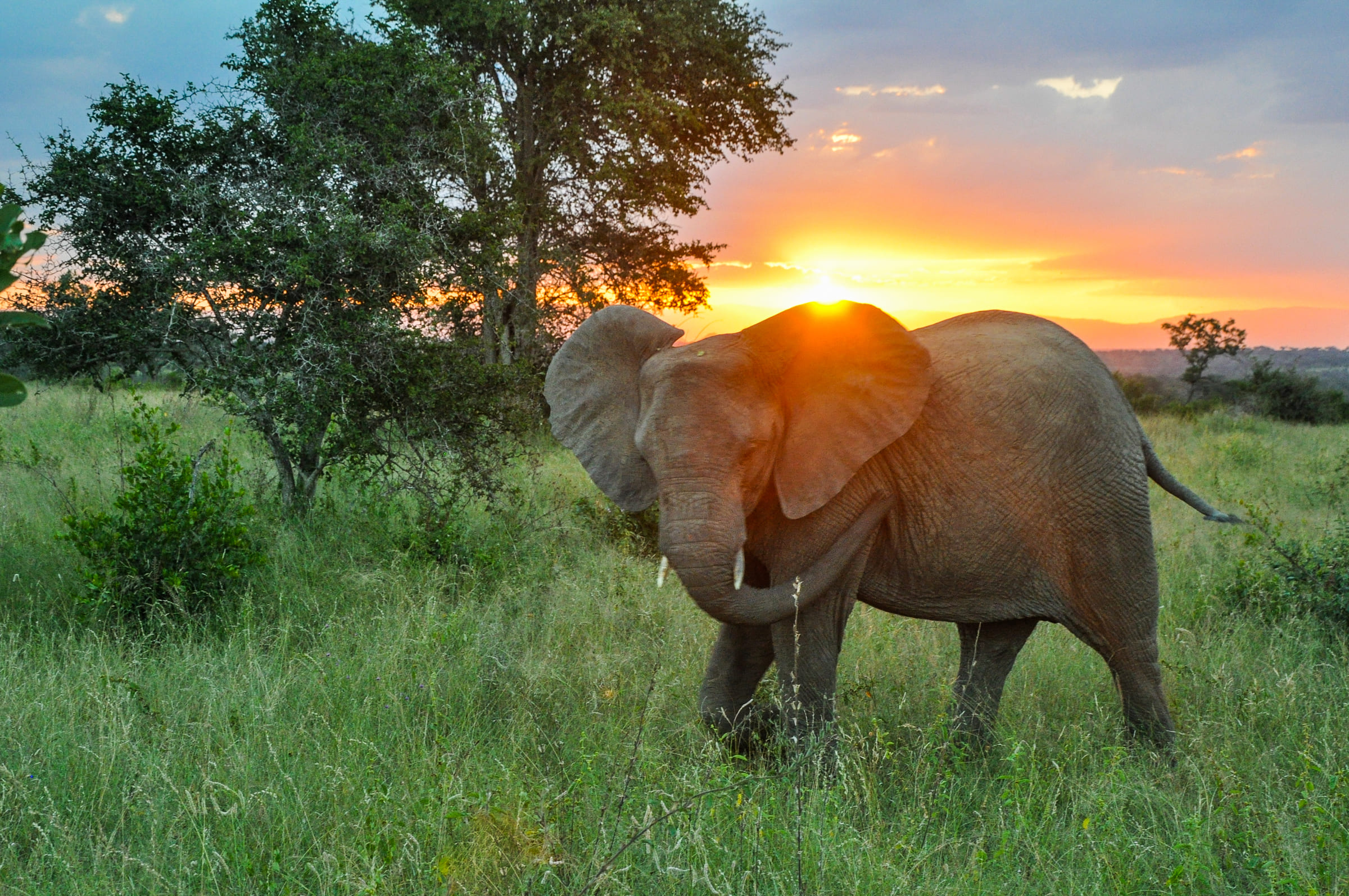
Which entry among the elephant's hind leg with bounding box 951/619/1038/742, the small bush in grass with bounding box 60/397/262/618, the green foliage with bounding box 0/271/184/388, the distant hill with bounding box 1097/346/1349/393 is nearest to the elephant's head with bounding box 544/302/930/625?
the elephant's hind leg with bounding box 951/619/1038/742

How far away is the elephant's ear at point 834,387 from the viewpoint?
14.1 ft

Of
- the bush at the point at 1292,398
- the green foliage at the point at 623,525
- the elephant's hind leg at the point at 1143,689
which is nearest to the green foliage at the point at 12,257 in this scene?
the elephant's hind leg at the point at 1143,689

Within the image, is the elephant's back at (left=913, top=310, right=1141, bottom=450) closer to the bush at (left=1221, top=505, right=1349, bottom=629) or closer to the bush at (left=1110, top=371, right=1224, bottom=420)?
the bush at (left=1221, top=505, right=1349, bottom=629)

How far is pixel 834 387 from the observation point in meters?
4.42

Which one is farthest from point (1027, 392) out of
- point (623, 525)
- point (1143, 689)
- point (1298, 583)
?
point (623, 525)

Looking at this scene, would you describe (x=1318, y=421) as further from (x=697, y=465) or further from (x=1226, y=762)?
(x=697, y=465)

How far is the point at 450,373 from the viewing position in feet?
27.6

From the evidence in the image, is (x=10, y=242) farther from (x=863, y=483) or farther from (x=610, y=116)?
(x=610, y=116)

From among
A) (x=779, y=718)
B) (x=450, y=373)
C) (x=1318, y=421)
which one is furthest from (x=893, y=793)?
(x=1318, y=421)

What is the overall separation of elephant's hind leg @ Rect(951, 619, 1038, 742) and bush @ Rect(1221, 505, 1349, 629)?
2503 mm

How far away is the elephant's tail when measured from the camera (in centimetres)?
513

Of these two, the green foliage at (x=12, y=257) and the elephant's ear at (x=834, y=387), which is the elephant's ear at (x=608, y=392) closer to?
the elephant's ear at (x=834, y=387)

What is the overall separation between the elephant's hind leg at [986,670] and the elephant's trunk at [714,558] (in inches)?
56.0

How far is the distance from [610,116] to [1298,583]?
14595mm
